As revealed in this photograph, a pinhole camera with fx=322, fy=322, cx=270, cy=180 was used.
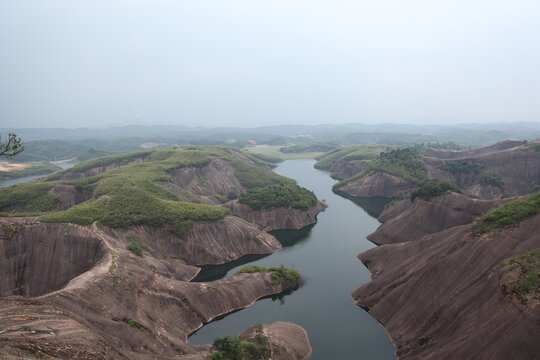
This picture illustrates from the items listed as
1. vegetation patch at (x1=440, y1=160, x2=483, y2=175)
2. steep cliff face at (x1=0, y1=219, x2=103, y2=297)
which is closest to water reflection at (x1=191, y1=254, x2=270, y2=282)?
steep cliff face at (x1=0, y1=219, x2=103, y2=297)

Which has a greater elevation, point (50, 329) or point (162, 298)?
point (50, 329)

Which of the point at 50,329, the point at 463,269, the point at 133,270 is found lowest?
the point at 133,270

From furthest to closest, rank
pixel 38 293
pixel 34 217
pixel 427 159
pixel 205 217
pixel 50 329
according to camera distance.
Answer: pixel 427 159 → pixel 205 217 → pixel 34 217 → pixel 38 293 → pixel 50 329

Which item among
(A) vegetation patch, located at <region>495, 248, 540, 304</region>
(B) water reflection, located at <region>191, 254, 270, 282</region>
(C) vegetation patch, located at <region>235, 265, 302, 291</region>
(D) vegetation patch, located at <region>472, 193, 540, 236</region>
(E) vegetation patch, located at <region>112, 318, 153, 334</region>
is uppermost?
(D) vegetation patch, located at <region>472, 193, 540, 236</region>

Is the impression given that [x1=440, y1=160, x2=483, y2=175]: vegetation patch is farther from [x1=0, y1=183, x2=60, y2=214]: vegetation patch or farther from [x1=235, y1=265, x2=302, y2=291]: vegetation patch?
[x1=0, y1=183, x2=60, y2=214]: vegetation patch

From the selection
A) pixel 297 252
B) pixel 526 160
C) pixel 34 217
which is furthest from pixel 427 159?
pixel 34 217

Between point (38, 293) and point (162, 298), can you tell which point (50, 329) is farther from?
point (38, 293)

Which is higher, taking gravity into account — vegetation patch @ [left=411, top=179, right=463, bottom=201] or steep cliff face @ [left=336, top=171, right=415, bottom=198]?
vegetation patch @ [left=411, top=179, right=463, bottom=201]

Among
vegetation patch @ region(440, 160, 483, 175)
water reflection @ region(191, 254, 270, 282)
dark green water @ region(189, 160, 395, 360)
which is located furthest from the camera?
vegetation patch @ region(440, 160, 483, 175)
